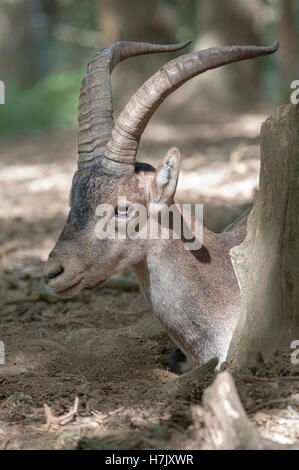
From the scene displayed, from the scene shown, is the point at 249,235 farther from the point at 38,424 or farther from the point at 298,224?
the point at 38,424

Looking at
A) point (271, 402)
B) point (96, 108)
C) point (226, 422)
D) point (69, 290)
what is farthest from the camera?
point (96, 108)

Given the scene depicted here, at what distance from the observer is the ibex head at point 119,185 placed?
4371 mm

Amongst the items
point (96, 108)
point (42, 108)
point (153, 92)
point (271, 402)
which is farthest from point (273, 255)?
point (42, 108)

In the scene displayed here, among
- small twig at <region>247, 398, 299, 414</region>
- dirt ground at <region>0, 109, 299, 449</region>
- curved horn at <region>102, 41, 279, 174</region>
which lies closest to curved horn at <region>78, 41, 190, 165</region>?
curved horn at <region>102, 41, 279, 174</region>

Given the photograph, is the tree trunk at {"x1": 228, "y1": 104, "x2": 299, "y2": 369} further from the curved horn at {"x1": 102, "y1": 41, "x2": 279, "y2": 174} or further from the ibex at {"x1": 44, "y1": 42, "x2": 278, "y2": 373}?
the curved horn at {"x1": 102, "y1": 41, "x2": 279, "y2": 174}

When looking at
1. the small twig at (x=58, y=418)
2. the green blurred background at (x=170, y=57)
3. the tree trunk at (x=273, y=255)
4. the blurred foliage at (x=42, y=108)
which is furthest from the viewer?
the blurred foliage at (x=42, y=108)

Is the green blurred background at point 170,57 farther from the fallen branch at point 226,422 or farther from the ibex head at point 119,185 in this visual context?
the fallen branch at point 226,422

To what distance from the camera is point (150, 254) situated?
4613mm

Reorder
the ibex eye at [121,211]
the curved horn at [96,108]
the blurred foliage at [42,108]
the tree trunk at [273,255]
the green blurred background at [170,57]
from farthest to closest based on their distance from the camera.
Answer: the blurred foliage at [42,108]
the green blurred background at [170,57]
the curved horn at [96,108]
the ibex eye at [121,211]
the tree trunk at [273,255]

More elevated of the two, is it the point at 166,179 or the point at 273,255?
the point at 166,179

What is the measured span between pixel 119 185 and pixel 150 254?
555 millimetres

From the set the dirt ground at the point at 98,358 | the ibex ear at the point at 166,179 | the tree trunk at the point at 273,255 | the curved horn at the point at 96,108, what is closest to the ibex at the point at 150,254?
the ibex ear at the point at 166,179

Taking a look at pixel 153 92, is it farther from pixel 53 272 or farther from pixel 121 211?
pixel 53 272

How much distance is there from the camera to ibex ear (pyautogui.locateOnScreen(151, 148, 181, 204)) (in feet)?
14.8
